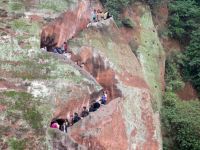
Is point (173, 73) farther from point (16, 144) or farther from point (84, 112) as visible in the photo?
point (16, 144)

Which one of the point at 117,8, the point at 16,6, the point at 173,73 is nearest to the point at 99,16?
the point at 117,8

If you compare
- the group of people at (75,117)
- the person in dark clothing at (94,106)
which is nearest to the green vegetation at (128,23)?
the group of people at (75,117)

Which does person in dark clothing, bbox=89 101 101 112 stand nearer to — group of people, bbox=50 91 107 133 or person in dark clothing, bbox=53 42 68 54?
group of people, bbox=50 91 107 133

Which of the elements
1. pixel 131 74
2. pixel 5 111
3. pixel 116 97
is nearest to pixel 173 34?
pixel 131 74

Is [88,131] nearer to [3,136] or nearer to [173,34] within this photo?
[3,136]

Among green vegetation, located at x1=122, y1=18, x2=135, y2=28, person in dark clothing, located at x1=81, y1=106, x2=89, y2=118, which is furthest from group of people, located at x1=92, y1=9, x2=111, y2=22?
person in dark clothing, located at x1=81, y1=106, x2=89, y2=118

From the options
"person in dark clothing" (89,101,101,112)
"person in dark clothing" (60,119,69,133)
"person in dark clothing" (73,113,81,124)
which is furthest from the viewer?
"person in dark clothing" (89,101,101,112)

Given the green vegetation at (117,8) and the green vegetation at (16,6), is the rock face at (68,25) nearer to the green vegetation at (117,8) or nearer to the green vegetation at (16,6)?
the green vegetation at (16,6)
